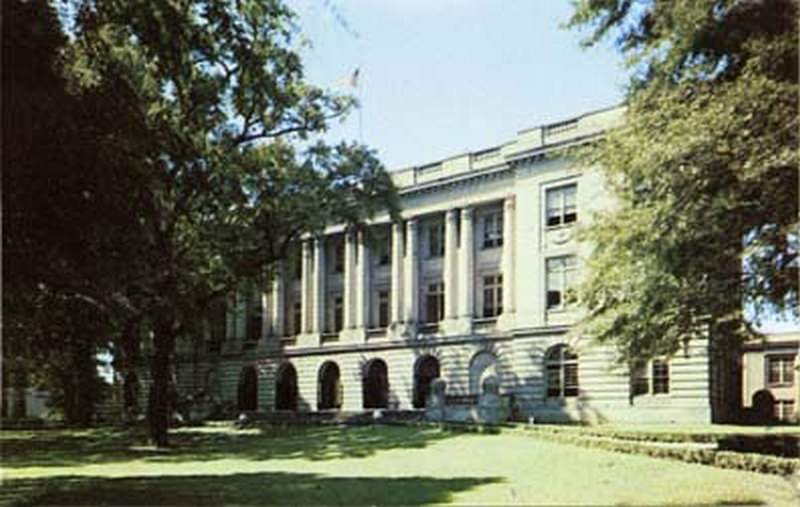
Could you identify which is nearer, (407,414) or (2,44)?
(2,44)

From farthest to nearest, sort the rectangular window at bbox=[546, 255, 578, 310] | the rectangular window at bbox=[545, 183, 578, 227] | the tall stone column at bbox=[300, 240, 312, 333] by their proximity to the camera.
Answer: the tall stone column at bbox=[300, 240, 312, 333], the rectangular window at bbox=[546, 255, 578, 310], the rectangular window at bbox=[545, 183, 578, 227]

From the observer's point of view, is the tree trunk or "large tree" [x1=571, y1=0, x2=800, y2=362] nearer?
"large tree" [x1=571, y1=0, x2=800, y2=362]

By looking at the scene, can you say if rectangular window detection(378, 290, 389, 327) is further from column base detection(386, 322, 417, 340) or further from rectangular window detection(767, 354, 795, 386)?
rectangular window detection(767, 354, 795, 386)

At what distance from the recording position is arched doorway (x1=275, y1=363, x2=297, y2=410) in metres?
56.4

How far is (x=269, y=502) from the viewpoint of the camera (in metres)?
15.4

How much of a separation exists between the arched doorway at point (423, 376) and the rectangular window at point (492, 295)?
12.6ft

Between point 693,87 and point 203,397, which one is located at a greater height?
point 693,87

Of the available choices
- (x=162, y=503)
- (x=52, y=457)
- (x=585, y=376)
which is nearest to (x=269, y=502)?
(x=162, y=503)

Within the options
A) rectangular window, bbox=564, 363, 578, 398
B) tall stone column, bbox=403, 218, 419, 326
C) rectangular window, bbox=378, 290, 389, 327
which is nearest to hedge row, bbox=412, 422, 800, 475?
rectangular window, bbox=564, 363, 578, 398

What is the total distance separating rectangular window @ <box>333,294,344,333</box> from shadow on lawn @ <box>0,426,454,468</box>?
14.8 m

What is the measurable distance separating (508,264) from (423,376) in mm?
7562

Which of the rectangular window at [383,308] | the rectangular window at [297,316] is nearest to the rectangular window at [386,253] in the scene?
the rectangular window at [383,308]

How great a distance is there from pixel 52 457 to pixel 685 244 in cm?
1960

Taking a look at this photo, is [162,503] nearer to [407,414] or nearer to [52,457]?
[52,457]
